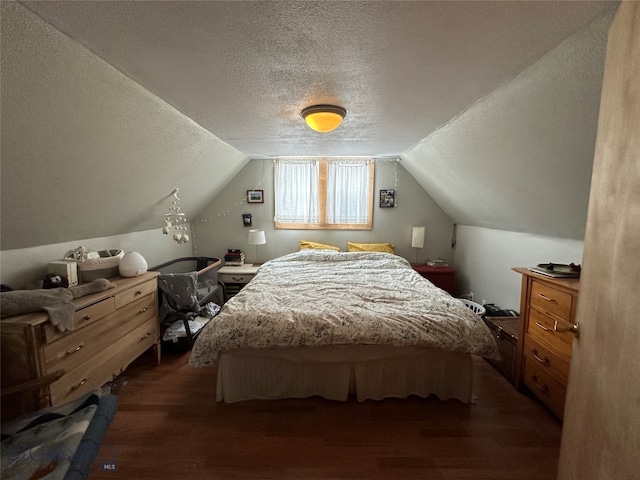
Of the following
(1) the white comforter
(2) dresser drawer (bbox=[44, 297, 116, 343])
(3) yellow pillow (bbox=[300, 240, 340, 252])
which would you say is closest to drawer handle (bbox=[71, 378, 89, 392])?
(2) dresser drawer (bbox=[44, 297, 116, 343])

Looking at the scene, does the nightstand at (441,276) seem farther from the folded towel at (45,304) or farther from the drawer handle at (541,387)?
the folded towel at (45,304)

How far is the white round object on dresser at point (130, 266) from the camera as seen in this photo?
2.19 m

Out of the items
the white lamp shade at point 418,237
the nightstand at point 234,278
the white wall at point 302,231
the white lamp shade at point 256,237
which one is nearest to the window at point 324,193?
the white wall at point 302,231

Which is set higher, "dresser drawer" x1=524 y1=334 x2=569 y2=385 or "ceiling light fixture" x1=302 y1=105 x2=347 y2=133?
"ceiling light fixture" x1=302 y1=105 x2=347 y2=133

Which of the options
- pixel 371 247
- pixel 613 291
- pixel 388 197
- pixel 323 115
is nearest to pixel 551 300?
pixel 613 291

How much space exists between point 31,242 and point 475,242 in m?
4.58

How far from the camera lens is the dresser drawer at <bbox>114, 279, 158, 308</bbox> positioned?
75.9 inches

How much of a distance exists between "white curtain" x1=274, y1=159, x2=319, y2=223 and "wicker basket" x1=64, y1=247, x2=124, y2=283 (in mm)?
2284

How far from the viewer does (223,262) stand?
4.08 m

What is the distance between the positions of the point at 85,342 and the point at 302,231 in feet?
9.54

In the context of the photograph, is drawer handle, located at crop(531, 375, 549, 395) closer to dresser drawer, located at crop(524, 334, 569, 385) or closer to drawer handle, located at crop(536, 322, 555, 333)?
dresser drawer, located at crop(524, 334, 569, 385)

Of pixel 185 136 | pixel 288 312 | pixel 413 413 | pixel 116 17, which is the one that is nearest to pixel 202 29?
pixel 116 17

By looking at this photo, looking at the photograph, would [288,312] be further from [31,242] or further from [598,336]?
[31,242]

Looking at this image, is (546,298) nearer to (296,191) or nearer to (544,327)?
(544,327)
